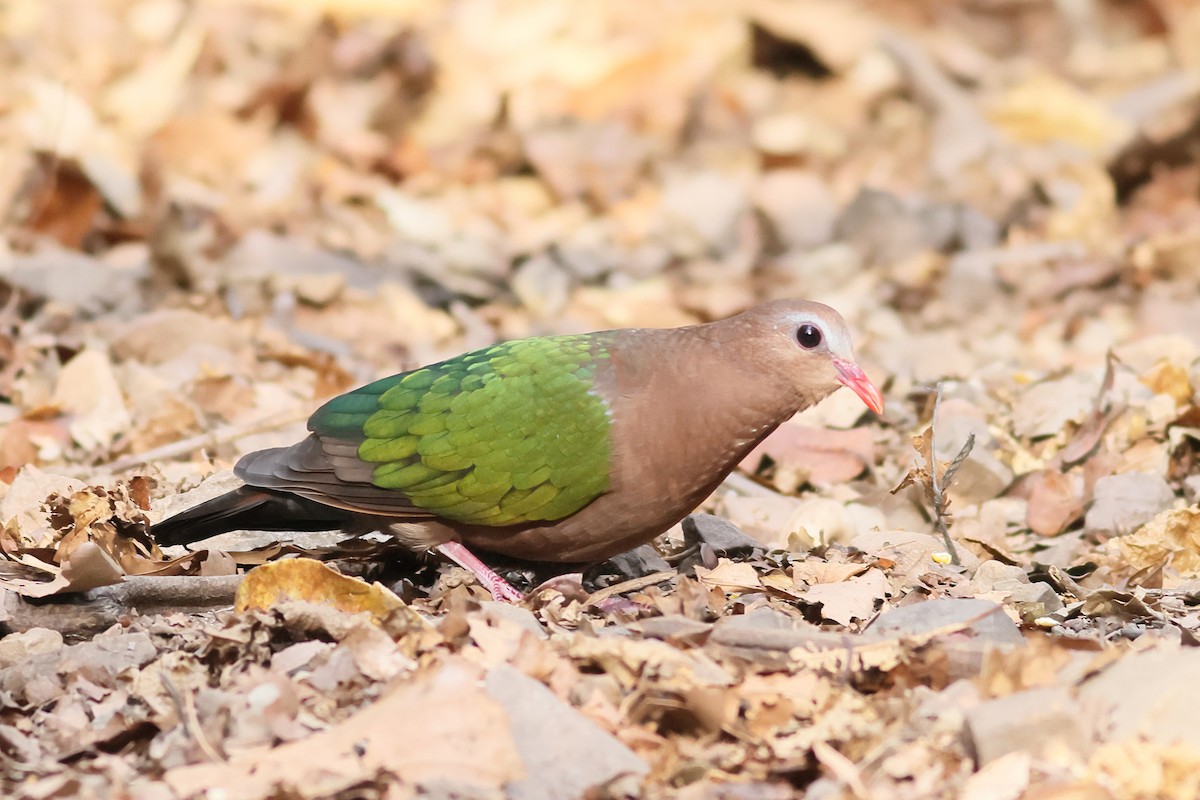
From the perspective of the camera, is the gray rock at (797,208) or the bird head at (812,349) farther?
the gray rock at (797,208)

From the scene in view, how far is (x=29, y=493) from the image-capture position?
4.64 metres

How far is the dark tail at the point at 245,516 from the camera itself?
14.6 ft

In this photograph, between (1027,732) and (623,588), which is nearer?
(1027,732)

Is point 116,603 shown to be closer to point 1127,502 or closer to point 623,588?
point 623,588

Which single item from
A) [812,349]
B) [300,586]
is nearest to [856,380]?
[812,349]

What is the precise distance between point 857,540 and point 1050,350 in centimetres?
333

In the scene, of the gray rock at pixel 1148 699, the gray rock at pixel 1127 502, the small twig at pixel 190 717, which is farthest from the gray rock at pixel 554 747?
the gray rock at pixel 1127 502

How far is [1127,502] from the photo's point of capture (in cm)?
496

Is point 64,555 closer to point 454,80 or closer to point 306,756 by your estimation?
point 306,756

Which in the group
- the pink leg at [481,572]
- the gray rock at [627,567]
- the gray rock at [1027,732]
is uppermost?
the gray rock at [1027,732]

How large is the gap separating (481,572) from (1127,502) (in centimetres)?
216

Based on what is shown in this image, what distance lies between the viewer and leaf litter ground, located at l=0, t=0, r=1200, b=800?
308 cm

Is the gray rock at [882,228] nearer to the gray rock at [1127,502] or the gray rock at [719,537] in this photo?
A: the gray rock at [1127,502]

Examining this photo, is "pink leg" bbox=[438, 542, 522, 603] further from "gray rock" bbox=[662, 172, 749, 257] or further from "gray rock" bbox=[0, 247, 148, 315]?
"gray rock" bbox=[662, 172, 749, 257]
